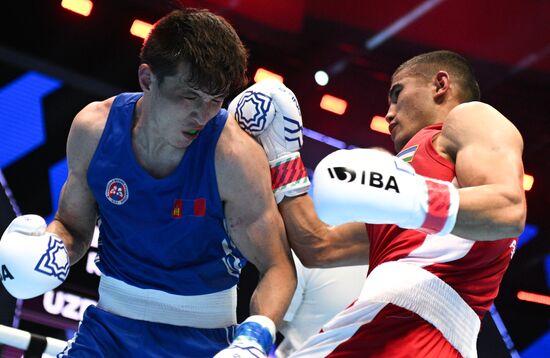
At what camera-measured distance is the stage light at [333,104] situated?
5247 millimetres

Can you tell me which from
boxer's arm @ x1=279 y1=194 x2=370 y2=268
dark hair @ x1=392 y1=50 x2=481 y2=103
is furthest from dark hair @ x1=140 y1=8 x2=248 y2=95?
dark hair @ x1=392 y1=50 x2=481 y2=103

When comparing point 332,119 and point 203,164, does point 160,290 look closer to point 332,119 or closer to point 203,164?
point 203,164

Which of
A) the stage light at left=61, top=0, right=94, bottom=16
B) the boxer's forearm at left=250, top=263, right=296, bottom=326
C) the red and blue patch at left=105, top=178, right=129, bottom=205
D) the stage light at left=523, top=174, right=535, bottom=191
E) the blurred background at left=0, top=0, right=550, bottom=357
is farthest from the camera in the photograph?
the stage light at left=523, top=174, right=535, bottom=191

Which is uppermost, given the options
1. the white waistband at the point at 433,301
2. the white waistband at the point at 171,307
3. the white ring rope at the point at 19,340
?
the white waistband at the point at 433,301

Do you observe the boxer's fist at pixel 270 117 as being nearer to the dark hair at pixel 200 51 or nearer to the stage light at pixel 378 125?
the dark hair at pixel 200 51

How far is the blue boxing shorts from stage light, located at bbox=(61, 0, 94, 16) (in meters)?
2.68

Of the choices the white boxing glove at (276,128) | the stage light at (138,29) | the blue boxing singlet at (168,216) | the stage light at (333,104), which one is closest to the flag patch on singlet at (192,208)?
the blue boxing singlet at (168,216)

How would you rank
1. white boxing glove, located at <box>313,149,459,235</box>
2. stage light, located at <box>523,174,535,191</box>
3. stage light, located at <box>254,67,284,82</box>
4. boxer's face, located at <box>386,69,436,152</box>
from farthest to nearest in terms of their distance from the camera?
stage light, located at <box>523,174,535,191</box>
stage light, located at <box>254,67,284,82</box>
boxer's face, located at <box>386,69,436,152</box>
white boxing glove, located at <box>313,149,459,235</box>

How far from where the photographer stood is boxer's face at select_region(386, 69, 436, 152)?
2689 millimetres

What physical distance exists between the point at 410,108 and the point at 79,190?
1014 mm

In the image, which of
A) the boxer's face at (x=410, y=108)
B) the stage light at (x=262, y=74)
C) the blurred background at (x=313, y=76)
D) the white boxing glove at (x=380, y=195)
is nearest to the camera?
the white boxing glove at (x=380, y=195)

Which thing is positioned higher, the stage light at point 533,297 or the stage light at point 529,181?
the stage light at point 529,181

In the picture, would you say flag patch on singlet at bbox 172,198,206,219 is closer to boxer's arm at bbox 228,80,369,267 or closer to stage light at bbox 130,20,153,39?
boxer's arm at bbox 228,80,369,267

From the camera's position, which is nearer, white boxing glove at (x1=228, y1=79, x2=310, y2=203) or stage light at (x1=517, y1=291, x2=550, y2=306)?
white boxing glove at (x1=228, y1=79, x2=310, y2=203)
